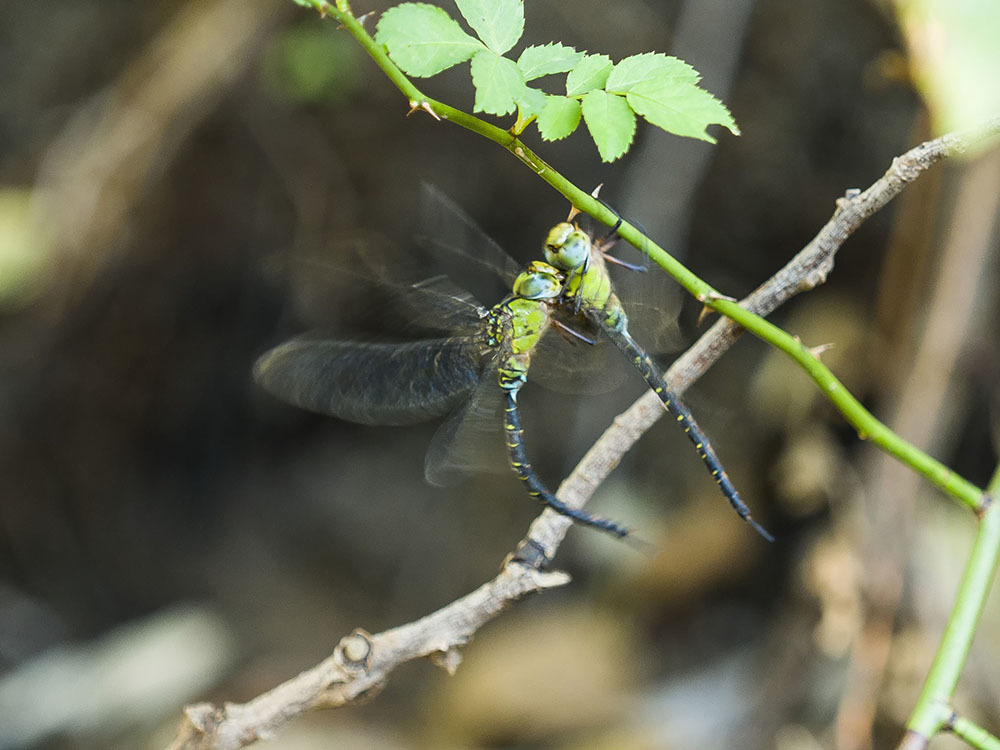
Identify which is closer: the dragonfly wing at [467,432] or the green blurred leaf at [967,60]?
the green blurred leaf at [967,60]

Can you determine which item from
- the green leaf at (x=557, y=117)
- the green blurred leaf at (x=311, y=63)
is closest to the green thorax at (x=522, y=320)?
the green leaf at (x=557, y=117)

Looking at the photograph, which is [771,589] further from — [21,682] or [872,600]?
[21,682]

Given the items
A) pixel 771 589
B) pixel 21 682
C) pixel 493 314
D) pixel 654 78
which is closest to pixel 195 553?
pixel 21 682

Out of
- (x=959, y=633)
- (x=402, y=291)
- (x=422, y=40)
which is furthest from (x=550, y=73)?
(x=959, y=633)

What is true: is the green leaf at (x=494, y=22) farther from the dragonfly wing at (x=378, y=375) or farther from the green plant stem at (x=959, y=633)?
the green plant stem at (x=959, y=633)

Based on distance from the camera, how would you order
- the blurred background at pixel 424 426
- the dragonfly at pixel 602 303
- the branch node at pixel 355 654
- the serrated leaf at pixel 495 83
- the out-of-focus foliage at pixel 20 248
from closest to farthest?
the serrated leaf at pixel 495 83 < the branch node at pixel 355 654 < the dragonfly at pixel 602 303 < the blurred background at pixel 424 426 < the out-of-focus foliage at pixel 20 248

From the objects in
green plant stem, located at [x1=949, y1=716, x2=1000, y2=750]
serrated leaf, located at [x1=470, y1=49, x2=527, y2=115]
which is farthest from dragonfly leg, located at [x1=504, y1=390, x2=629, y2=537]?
serrated leaf, located at [x1=470, y1=49, x2=527, y2=115]
